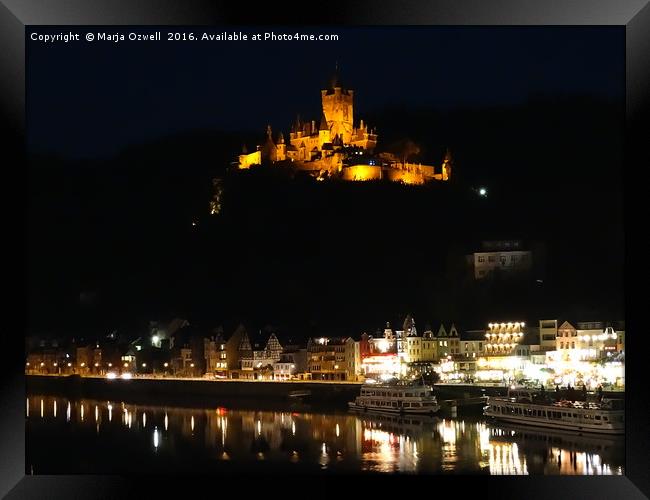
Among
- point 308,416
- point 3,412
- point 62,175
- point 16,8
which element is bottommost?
point 308,416

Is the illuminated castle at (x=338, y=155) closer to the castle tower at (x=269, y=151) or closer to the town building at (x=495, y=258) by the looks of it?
the castle tower at (x=269, y=151)

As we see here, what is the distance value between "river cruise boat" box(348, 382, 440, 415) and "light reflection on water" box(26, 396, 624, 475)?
0.22 meters

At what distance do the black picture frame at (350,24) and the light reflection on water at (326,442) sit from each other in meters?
1.87

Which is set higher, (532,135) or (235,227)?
(532,135)

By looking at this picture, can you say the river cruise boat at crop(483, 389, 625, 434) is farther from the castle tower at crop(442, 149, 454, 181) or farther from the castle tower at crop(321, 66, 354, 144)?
the castle tower at crop(321, 66, 354, 144)

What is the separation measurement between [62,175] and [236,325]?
3.71m

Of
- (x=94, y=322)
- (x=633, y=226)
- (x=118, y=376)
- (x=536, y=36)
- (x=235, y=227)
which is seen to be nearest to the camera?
(x=633, y=226)

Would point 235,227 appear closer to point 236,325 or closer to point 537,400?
point 236,325

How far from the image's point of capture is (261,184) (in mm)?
12055

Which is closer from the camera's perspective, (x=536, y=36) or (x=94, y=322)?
(x=536, y=36)

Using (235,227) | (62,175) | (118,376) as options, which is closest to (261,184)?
(235,227)

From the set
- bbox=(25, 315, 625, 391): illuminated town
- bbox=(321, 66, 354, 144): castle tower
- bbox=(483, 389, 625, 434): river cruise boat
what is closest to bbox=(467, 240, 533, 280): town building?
bbox=(25, 315, 625, 391): illuminated town

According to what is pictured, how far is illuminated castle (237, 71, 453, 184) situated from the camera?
34.9 ft

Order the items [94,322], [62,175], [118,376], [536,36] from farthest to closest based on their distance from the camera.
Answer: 1. [118,376]
2. [94,322]
3. [62,175]
4. [536,36]
